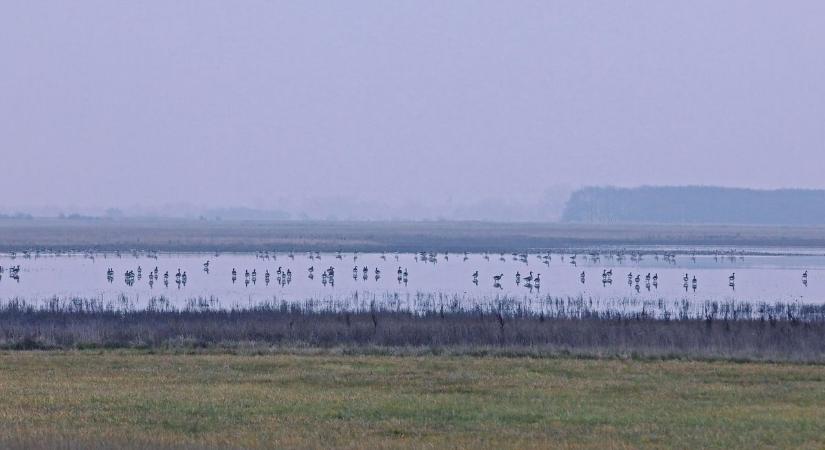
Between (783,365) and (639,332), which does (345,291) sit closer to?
(639,332)

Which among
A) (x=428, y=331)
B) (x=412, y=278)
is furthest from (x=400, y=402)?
(x=412, y=278)

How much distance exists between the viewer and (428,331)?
127ft

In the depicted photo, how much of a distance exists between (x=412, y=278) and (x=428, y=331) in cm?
2876

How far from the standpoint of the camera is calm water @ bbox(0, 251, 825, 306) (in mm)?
56094

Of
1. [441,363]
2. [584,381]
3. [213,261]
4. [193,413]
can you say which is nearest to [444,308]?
[441,363]

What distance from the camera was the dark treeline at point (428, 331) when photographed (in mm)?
33781

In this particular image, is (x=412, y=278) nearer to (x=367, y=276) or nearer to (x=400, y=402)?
(x=367, y=276)

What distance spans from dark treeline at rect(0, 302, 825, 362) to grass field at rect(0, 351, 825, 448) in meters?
3.16

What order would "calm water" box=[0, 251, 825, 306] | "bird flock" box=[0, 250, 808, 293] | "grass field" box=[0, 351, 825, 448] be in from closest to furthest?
"grass field" box=[0, 351, 825, 448] → "calm water" box=[0, 251, 825, 306] → "bird flock" box=[0, 250, 808, 293]

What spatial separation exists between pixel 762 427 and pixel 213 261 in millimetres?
66270

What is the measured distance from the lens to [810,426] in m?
20.4

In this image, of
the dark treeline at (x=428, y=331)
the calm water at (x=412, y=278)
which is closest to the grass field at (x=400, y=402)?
the dark treeline at (x=428, y=331)

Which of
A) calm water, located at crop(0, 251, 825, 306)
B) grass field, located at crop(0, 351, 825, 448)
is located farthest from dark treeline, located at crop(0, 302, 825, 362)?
calm water, located at crop(0, 251, 825, 306)

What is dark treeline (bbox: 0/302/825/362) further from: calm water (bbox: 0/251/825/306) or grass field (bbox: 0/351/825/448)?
calm water (bbox: 0/251/825/306)
